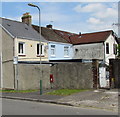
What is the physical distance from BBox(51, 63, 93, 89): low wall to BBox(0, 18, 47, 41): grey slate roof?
6.49 meters

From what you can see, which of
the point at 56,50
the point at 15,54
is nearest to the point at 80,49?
the point at 56,50

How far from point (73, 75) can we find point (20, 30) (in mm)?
10268

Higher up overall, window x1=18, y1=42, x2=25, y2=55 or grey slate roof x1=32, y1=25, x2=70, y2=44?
grey slate roof x1=32, y1=25, x2=70, y2=44

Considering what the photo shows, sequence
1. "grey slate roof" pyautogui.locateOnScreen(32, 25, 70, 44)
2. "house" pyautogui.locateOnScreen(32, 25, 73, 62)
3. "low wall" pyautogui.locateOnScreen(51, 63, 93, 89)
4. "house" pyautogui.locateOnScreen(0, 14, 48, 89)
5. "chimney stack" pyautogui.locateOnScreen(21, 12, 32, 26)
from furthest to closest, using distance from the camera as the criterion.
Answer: "chimney stack" pyautogui.locateOnScreen(21, 12, 32, 26), "grey slate roof" pyautogui.locateOnScreen(32, 25, 70, 44), "house" pyautogui.locateOnScreen(32, 25, 73, 62), "house" pyautogui.locateOnScreen(0, 14, 48, 89), "low wall" pyautogui.locateOnScreen(51, 63, 93, 89)

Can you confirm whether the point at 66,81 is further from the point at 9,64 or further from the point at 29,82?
the point at 9,64

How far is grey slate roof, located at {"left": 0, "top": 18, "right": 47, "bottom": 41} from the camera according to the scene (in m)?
22.4

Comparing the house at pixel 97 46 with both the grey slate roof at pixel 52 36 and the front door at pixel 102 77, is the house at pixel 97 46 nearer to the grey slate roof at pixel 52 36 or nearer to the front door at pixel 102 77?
the grey slate roof at pixel 52 36

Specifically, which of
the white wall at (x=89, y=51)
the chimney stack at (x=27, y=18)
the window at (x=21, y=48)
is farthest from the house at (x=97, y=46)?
the window at (x=21, y=48)

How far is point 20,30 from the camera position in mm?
24156

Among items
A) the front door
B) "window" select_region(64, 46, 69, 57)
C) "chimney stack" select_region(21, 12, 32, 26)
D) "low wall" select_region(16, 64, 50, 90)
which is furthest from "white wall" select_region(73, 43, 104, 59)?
"low wall" select_region(16, 64, 50, 90)

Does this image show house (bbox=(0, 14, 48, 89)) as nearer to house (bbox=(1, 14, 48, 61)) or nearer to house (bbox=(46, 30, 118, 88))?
house (bbox=(1, 14, 48, 61))

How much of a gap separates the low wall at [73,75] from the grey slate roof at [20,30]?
6.49 metres

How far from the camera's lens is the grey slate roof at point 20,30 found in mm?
22402

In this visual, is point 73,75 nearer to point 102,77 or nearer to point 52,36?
point 102,77
